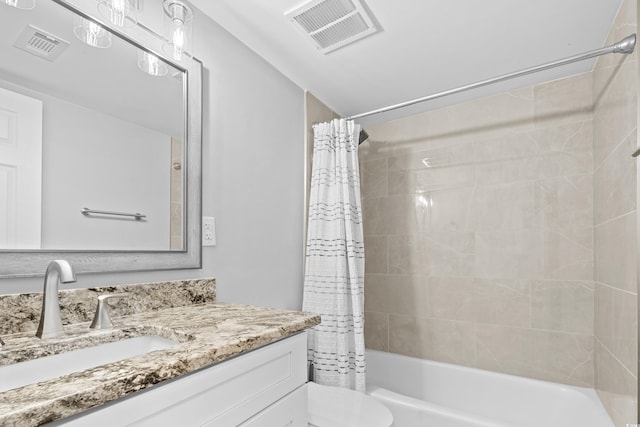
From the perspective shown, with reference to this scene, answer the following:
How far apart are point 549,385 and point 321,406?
1.35m

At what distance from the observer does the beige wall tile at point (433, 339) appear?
226 cm

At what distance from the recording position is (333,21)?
5.04 feet

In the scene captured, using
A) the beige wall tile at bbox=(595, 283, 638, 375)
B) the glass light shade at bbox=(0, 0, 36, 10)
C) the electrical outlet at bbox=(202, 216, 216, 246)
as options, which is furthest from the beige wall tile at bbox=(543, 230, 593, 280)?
the glass light shade at bbox=(0, 0, 36, 10)

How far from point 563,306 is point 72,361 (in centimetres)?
235

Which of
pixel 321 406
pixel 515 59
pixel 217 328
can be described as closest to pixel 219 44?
pixel 217 328

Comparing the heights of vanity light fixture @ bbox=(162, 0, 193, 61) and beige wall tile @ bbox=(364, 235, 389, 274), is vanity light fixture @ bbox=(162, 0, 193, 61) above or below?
above

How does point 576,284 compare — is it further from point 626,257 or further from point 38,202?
point 38,202

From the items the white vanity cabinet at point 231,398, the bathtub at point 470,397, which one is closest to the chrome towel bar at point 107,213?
the white vanity cabinet at point 231,398

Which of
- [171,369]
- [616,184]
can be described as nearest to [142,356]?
[171,369]

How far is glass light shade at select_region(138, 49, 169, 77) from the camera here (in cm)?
126

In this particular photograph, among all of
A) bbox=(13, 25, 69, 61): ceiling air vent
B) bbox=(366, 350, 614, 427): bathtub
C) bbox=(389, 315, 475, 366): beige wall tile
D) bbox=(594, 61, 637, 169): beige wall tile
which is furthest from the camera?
bbox=(389, 315, 475, 366): beige wall tile

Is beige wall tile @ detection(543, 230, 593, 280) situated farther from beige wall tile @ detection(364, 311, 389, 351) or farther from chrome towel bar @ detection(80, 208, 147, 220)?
chrome towel bar @ detection(80, 208, 147, 220)

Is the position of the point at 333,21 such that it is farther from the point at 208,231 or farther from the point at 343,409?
the point at 343,409

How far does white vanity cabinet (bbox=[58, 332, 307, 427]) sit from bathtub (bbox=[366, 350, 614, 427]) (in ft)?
2.92
